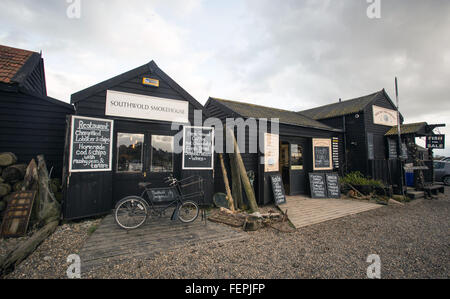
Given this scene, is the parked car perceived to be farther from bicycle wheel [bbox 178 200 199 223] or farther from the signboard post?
bicycle wheel [bbox 178 200 199 223]

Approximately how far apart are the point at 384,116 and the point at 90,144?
15759mm

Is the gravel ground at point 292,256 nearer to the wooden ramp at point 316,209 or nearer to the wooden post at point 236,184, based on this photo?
the wooden ramp at point 316,209

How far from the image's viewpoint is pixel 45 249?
3258 millimetres

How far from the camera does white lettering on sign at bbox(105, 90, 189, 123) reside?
5281 millimetres

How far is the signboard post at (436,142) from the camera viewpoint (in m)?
10.5

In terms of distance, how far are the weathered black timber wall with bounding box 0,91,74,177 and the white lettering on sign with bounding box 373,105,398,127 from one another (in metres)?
15.3

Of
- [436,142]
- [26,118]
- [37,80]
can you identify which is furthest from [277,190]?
[436,142]

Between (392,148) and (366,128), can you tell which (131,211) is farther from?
(392,148)

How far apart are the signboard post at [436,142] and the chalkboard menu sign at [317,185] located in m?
7.98

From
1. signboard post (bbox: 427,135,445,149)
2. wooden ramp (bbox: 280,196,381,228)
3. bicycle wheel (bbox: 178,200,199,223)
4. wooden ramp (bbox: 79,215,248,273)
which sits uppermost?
signboard post (bbox: 427,135,445,149)

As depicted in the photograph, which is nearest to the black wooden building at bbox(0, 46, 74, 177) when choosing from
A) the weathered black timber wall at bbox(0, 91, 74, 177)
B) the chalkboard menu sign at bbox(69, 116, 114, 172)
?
the weathered black timber wall at bbox(0, 91, 74, 177)
